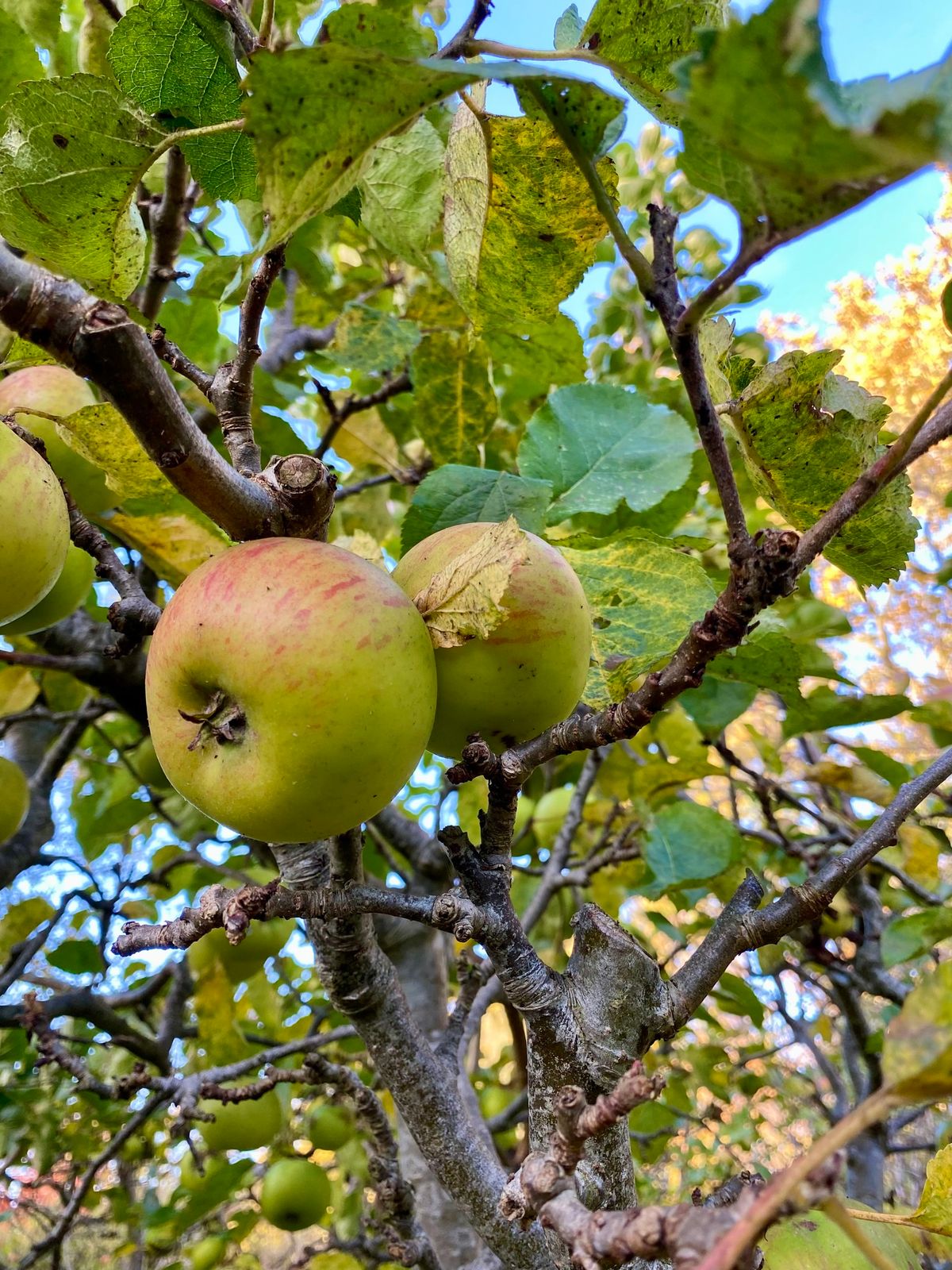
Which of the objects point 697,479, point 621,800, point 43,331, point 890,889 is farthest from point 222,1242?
point 43,331

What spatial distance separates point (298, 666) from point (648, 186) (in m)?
3.08

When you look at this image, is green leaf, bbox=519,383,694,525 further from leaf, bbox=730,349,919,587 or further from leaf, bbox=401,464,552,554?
leaf, bbox=730,349,919,587

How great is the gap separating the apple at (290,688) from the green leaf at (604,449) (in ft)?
2.25

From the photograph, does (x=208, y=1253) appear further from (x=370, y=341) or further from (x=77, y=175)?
(x=77, y=175)

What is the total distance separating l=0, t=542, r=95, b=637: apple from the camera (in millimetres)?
1431

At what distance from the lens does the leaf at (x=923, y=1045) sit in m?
0.42

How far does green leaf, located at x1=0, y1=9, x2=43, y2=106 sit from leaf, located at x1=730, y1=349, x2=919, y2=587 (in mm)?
1209

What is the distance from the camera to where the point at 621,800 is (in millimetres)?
2543

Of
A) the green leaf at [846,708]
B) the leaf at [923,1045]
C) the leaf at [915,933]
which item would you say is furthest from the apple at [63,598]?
the leaf at [915,933]

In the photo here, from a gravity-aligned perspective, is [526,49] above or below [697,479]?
below

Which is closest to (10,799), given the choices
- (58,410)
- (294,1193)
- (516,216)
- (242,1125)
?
(58,410)

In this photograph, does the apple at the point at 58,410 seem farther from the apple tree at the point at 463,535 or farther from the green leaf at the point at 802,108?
the green leaf at the point at 802,108

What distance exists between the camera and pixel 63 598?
1465 mm

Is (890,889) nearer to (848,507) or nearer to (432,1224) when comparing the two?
(432,1224)
